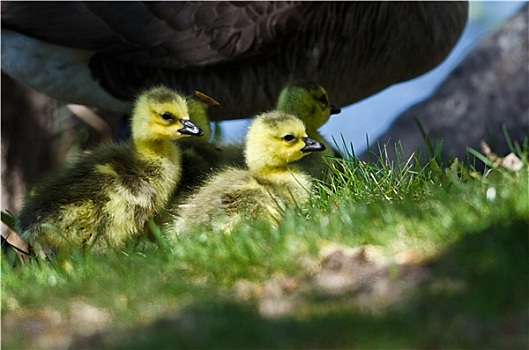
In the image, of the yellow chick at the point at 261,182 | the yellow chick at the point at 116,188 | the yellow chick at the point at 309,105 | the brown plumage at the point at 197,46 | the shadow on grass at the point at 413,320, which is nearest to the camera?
the shadow on grass at the point at 413,320

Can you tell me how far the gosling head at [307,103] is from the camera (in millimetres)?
5617

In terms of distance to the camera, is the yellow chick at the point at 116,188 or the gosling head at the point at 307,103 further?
the gosling head at the point at 307,103

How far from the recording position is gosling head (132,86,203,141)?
5.09 m

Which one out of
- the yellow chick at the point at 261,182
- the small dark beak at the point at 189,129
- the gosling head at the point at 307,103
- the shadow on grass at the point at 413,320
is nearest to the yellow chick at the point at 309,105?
the gosling head at the point at 307,103

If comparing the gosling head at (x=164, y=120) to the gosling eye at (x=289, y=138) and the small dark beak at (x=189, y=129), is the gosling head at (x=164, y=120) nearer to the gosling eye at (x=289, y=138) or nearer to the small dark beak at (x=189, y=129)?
the small dark beak at (x=189, y=129)

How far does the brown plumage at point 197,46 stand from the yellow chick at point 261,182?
2450 millimetres

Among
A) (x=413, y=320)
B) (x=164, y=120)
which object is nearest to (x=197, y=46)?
(x=164, y=120)

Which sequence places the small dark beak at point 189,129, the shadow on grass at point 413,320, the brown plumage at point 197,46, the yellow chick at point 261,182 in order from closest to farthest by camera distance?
1. the shadow on grass at point 413,320
2. the yellow chick at point 261,182
3. the small dark beak at point 189,129
4. the brown plumage at point 197,46

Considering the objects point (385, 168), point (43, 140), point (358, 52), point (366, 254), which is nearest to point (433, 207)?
point (366, 254)

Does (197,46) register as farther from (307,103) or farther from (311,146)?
(311,146)

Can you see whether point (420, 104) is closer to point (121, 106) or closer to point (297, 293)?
point (121, 106)

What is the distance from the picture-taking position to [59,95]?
7898 mm

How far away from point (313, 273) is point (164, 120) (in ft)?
5.18

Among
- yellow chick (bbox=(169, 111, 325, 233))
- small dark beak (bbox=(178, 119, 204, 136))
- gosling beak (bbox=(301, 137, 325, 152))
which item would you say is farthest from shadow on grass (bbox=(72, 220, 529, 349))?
small dark beak (bbox=(178, 119, 204, 136))
